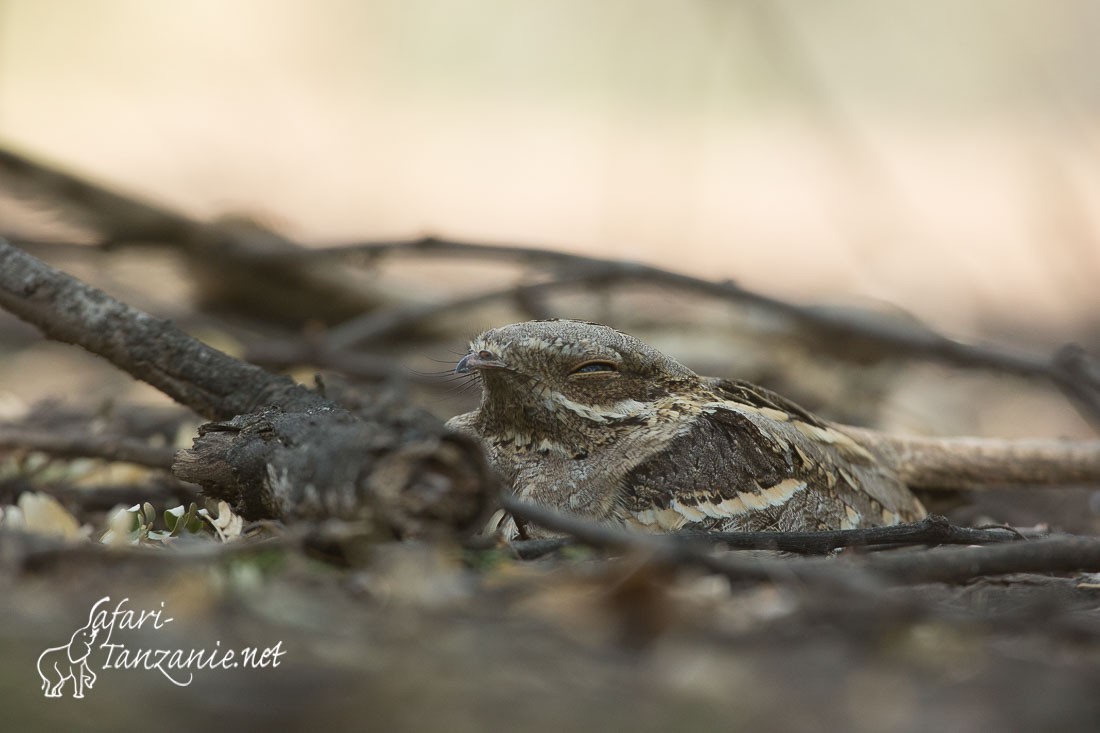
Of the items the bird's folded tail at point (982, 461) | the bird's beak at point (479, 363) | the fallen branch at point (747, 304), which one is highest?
→ the bird's beak at point (479, 363)

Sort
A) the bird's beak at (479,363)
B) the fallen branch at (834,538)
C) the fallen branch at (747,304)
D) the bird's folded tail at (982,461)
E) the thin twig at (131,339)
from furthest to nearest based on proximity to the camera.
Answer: the fallen branch at (747,304) < the bird's folded tail at (982,461) < the bird's beak at (479,363) < the thin twig at (131,339) < the fallen branch at (834,538)

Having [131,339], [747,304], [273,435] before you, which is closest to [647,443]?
[273,435]

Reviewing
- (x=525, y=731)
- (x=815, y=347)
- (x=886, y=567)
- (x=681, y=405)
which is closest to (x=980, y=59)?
(x=815, y=347)

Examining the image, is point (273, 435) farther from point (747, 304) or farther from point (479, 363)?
point (747, 304)

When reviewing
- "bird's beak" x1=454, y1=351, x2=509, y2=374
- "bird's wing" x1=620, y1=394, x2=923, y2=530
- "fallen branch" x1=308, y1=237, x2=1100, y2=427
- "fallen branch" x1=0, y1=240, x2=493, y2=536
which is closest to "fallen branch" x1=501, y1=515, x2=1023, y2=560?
"bird's wing" x1=620, y1=394, x2=923, y2=530

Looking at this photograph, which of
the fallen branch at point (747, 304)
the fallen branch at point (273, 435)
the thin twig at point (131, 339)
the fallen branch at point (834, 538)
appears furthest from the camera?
the fallen branch at point (747, 304)

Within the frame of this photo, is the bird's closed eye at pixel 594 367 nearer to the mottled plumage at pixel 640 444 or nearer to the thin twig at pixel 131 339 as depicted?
the mottled plumage at pixel 640 444

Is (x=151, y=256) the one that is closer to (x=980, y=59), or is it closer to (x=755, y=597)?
(x=755, y=597)

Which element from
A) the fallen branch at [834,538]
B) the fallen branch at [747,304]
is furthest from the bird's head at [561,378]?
the fallen branch at [747,304]
